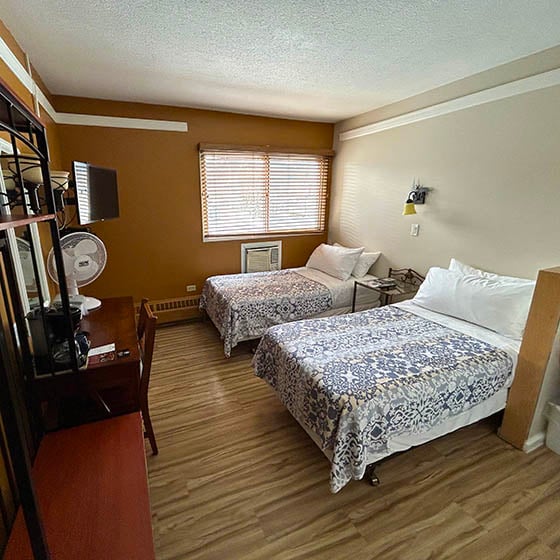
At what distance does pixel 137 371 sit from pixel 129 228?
7.60 ft

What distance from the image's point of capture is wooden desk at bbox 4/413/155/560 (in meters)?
0.96

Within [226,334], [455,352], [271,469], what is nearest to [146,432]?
[271,469]

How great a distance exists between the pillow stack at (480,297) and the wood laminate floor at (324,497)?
73 centimetres

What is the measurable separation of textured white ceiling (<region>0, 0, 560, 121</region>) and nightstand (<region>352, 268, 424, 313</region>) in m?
1.71

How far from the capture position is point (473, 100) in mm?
2508

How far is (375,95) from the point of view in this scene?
9.70 feet

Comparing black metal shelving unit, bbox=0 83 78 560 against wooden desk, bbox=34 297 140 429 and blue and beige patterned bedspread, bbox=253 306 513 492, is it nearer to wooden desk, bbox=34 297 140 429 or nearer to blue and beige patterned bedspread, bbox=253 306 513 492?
wooden desk, bbox=34 297 140 429

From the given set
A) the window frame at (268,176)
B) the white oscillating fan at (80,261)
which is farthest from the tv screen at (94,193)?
the window frame at (268,176)

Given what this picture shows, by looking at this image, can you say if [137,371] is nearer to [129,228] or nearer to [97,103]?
[129,228]

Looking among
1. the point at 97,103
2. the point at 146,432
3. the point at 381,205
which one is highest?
the point at 97,103

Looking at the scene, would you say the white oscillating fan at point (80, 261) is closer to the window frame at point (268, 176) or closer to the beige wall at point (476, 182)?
the window frame at point (268, 176)

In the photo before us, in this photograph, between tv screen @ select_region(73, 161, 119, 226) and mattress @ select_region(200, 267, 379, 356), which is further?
mattress @ select_region(200, 267, 379, 356)

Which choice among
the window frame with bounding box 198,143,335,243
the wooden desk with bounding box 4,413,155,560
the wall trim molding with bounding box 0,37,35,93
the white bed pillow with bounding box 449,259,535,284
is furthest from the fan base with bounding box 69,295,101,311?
the white bed pillow with bounding box 449,259,535,284

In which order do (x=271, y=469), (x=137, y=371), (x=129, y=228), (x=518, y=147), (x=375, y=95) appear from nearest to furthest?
(x=137, y=371) < (x=271, y=469) < (x=518, y=147) < (x=375, y=95) < (x=129, y=228)
